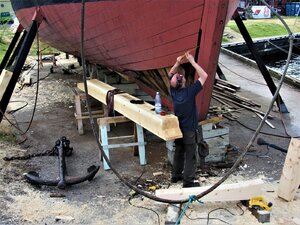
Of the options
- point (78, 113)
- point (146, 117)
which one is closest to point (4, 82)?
point (78, 113)

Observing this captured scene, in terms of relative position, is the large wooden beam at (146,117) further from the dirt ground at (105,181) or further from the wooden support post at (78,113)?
the dirt ground at (105,181)

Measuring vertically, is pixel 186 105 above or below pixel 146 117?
above

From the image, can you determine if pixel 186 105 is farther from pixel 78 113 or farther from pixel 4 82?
pixel 4 82

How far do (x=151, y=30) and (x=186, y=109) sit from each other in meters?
1.30

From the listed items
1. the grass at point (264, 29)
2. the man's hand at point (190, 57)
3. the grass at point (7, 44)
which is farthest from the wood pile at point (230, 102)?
the grass at point (264, 29)

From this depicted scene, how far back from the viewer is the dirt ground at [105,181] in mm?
4508

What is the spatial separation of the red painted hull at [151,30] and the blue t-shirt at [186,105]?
520 millimetres

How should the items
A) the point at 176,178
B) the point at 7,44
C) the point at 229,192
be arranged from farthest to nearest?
the point at 7,44 → the point at 176,178 → the point at 229,192

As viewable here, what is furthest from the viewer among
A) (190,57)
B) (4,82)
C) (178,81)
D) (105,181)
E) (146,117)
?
(4,82)

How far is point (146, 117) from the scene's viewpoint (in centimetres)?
517

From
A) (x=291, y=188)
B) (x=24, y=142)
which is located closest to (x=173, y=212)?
(x=291, y=188)

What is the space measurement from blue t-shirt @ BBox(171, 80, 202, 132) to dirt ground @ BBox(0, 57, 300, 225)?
84 centimetres

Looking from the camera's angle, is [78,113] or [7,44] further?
[7,44]

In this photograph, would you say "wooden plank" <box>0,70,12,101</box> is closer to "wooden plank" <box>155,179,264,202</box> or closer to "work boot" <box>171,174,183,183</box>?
"work boot" <box>171,174,183,183</box>
